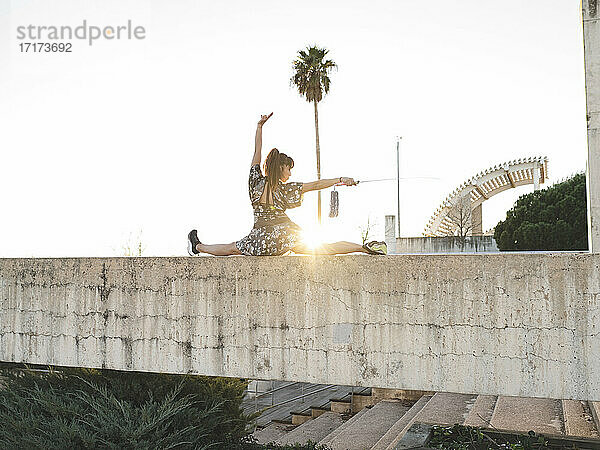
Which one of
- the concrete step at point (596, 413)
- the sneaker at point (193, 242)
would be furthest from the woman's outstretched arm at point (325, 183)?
the concrete step at point (596, 413)

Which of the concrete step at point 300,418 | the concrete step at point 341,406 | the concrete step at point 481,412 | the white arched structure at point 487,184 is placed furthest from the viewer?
the white arched structure at point 487,184

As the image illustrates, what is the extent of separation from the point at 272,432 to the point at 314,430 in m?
1.07

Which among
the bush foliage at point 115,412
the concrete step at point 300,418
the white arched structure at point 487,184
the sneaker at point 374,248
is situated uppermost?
the white arched structure at point 487,184

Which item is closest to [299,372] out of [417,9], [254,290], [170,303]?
[254,290]

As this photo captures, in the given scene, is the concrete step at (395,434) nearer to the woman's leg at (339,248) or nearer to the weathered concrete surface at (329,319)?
the weathered concrete surface at (329,319)

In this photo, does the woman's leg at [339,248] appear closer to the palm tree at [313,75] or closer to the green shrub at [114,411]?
the green shrub at [114,411]

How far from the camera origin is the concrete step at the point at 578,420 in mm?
6215

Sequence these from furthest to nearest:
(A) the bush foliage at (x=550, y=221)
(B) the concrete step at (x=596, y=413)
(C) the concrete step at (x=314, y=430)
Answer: (A) the bush foliage at (x=550, y=221) < (C) the concrete step at (x=314, y=430) < (B) the concrete step at (x=596, y=413)

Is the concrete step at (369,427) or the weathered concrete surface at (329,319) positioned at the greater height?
the weathered concrete surface at (329,319)

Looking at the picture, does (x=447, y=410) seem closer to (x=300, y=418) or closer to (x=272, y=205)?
(x=272, y=205)

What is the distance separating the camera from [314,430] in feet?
35.3

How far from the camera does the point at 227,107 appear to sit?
1092 centimetres

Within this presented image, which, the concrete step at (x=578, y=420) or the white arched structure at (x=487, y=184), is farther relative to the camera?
the white arched structure at (x=487, y=184)

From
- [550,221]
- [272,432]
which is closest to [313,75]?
[550,221]
